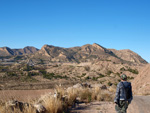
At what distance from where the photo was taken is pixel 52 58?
131000 millimetres

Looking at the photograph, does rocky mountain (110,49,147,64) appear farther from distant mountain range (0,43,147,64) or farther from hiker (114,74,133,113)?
hiker (114,74,133,113)

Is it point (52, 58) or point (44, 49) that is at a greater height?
point (44, 49)

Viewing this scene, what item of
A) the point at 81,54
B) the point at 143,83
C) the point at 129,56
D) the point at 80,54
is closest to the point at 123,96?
the point at 143,83

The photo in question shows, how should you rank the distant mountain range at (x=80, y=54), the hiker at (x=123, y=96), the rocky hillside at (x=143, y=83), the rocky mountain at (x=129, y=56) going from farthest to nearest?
the rocky mountain at (x=129, y=56)
the distant mountain range at (x=80, y=54)
the rocky hillside at (x=143, y=83)
the hiker at (x=123, y=96)

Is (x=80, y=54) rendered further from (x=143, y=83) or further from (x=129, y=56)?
(x=143, y=83)

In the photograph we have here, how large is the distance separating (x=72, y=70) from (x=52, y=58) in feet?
239

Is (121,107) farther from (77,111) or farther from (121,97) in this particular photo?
(77,111)

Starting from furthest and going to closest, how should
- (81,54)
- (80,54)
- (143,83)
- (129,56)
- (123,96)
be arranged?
(129,56), (80,54), (81,54), (143,83), (123,96)

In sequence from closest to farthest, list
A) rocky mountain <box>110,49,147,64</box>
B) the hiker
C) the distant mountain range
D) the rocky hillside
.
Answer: the hiker → the rocky hillside → the distant mountain range → rocky mountain <box>110,49,147,64</box>

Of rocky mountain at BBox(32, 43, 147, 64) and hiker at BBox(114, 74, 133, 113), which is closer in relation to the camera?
hiker at BBox(114, 74, 133, 113)

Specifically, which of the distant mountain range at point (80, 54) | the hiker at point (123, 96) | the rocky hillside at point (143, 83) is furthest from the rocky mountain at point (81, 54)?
the hiker at point (123, 96)

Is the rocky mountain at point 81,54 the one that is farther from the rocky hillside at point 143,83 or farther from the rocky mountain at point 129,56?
the rocky hillside at point 143,83

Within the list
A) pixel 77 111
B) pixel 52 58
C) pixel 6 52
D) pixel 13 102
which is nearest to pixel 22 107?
pixel 13 102

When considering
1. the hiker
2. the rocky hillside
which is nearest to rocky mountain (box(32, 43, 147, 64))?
the rocky hillside
